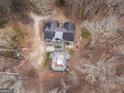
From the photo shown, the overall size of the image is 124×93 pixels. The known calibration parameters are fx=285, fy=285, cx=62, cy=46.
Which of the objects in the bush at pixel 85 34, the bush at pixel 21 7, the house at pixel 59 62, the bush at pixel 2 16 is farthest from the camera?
the bush at pixel 85 34

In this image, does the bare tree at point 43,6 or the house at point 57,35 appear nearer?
the bare tree at point 43,6

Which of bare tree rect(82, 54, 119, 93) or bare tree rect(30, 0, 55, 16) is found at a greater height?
bare tree rect(30, 0, 55, 16)

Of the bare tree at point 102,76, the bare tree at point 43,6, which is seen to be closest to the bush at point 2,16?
the bare tree at point 43,6

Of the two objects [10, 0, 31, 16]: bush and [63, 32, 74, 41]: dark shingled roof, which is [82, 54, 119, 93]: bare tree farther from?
[10, 0, 31, 16]: bush

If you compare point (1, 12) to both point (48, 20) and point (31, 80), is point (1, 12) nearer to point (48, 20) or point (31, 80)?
point (48, 20)

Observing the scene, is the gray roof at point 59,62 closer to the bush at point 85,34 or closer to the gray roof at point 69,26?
the gray roof at point 69,26

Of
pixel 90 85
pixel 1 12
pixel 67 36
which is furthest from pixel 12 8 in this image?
pixel 90 85

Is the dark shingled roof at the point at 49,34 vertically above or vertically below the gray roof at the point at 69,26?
below

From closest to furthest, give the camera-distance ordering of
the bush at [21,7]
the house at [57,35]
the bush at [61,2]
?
the house at [57,35]
the bush at [21,7]
the bush at [61,2]

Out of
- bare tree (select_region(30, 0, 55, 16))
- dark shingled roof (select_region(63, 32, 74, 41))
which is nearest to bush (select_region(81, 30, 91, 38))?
dark shingled roof (select_region(63, 32, 74, 41))

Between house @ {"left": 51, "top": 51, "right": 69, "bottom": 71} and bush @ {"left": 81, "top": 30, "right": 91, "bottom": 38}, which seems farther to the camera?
bush @ {"left": 81, "top": 30, "right": 91, "bottom": 38}

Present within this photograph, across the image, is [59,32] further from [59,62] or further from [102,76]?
[102,76]
